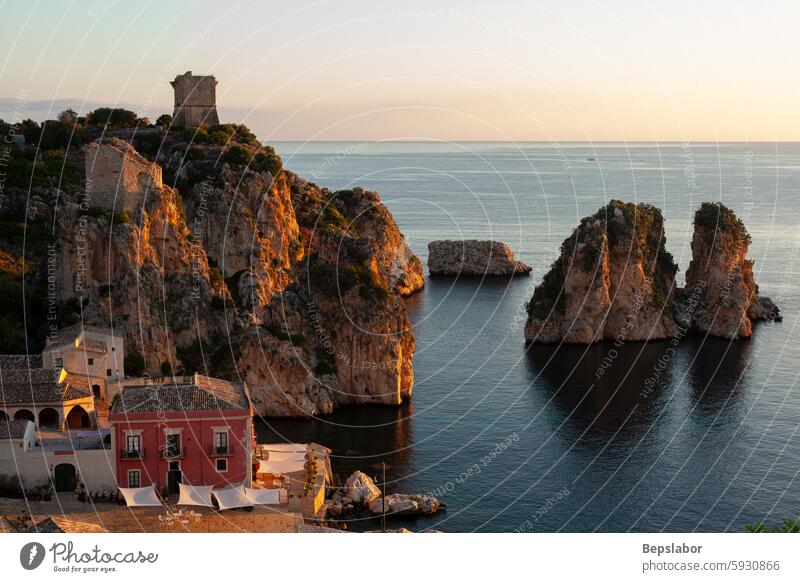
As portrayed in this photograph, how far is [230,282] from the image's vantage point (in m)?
87.6

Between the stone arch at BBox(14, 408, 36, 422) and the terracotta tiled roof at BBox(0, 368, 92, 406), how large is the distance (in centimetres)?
63

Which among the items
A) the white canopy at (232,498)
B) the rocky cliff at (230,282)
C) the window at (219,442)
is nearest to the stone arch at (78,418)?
the window at (219,442)

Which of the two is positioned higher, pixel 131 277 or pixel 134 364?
pixel 131 277

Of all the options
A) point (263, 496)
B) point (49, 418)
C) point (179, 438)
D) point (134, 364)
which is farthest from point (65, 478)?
point (134, 364)

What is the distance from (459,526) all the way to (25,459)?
79.1 ft

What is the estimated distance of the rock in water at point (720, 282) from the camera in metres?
109

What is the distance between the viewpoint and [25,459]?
177ft

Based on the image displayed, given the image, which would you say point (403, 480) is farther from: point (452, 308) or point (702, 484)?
point (452, 308)

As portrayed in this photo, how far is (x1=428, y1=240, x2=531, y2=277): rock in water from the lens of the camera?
146 m

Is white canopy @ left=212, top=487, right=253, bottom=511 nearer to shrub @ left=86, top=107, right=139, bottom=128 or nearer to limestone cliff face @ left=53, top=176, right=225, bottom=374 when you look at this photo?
limestone cliff face @ left=53, top=176, right=225, bottom=374

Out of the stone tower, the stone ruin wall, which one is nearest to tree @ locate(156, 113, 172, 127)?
the stone tower

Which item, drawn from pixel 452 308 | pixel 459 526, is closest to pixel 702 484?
pixel 459 526

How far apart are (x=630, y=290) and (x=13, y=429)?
69802 millimetres

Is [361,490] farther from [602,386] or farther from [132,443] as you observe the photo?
[602,386]
